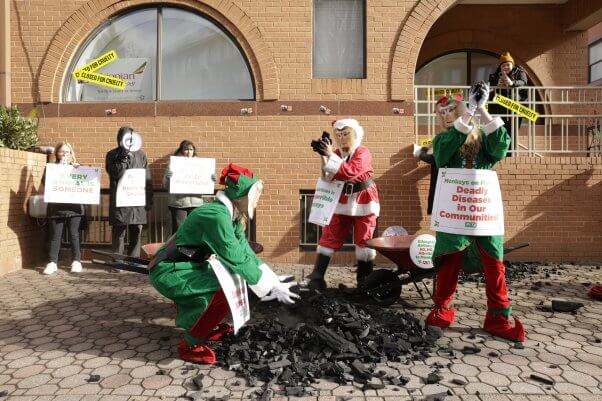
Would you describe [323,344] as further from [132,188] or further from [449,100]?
[132,188]

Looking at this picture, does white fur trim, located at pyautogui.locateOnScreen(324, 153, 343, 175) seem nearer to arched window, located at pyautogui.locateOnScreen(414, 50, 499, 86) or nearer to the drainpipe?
the drainpipe

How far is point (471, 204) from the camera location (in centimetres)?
386

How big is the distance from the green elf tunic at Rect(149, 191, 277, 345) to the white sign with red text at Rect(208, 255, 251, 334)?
0.06m

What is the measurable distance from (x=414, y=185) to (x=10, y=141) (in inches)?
263

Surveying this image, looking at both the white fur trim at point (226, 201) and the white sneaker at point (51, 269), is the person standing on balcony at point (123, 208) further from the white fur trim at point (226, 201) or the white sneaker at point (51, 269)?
the white fur trim at point (226, 201)

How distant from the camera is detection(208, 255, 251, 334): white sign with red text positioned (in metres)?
3.30

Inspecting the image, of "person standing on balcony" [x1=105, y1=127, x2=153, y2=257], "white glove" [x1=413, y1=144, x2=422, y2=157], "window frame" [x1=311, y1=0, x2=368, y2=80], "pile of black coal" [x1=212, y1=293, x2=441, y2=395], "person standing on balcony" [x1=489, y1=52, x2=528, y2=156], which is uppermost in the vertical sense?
"window frame" [x1=311, y1=0, x2=368, y2=80]

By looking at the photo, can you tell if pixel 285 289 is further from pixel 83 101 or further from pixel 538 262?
pixel 83 101

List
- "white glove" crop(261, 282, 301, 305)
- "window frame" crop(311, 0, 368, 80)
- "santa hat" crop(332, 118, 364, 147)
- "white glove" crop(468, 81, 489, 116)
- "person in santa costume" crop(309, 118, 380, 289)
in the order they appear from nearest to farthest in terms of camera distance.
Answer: "white glove" crop(261, 282, 301, 305) < "white glove" crop(468, 81, 489, 116) < "person in santa costume" crop(309, 118, 380, 289) < "santa hat" crop(332, 118, 364, 147) < "window frame" crop(311, 0, 368, 80)

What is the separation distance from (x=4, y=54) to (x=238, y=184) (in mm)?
6921

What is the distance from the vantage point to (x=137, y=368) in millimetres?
3395

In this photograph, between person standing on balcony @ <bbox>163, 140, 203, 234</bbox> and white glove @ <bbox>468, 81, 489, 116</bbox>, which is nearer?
white glove @ <bbox>468, 81, 489, 116</bbox>

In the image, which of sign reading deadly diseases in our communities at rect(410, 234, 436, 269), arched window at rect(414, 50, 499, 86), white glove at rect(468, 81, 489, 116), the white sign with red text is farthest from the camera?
arched window at rect(414, 50, 499, 86)

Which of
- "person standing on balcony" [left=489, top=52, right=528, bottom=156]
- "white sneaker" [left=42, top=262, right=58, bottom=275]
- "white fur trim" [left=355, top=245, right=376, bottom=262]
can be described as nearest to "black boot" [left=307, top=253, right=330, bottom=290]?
"white fur trim" [left=355, top=245, right=376, bottom=262]
